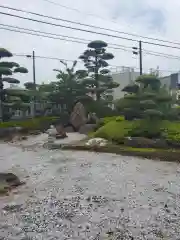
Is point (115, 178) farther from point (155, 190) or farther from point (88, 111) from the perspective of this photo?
point (88, 111)

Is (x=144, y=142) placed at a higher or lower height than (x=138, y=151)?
higher

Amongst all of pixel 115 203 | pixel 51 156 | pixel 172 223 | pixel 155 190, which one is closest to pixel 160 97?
pixel 51 156

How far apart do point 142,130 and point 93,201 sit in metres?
8.34

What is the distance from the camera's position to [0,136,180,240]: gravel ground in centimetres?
540

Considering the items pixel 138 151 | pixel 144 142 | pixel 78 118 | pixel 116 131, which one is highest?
pixel 78 118

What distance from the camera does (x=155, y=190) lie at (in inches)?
309

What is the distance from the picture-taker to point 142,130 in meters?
15.0

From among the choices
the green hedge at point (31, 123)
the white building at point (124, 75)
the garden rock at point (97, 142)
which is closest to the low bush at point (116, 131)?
the garden rock at point (97, 142)

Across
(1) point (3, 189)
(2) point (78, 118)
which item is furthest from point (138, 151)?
(2) point (78, 118)

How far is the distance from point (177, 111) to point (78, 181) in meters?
9.64

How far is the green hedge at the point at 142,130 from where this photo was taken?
1423 cm

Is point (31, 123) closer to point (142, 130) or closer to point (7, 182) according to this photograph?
point (142, 130)

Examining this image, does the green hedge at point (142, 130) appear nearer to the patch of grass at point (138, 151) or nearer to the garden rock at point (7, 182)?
the patch of grass at point (138, 151)

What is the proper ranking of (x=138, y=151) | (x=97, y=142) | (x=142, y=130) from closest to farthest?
(x=138, y=151) < (x=142, y=130) < (x=97, y=142)
